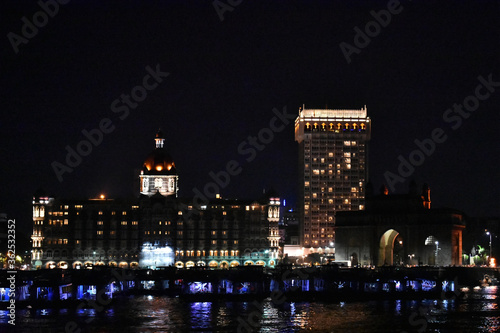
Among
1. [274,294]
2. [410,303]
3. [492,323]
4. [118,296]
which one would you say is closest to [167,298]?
[118,296]

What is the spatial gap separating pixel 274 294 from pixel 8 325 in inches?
1943

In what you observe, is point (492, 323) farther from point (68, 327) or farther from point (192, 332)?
point (68, 327)

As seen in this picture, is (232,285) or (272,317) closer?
(272,317)

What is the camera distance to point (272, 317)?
114938 mm

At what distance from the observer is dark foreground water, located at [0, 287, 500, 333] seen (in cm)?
10438

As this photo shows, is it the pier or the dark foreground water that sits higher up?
the pier

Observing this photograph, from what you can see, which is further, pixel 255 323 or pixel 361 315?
pixel 361 315

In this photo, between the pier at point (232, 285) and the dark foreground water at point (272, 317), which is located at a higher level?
the pier at point (232, 285)

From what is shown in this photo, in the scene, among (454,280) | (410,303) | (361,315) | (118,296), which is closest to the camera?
(361,315)

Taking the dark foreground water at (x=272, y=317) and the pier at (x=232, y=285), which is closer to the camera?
the dark foreground water at (x=272, y=317)

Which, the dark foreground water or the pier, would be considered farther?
the pier

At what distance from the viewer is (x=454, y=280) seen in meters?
171

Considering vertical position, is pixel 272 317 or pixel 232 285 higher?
pixel 232 285

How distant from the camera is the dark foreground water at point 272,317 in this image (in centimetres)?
10438
